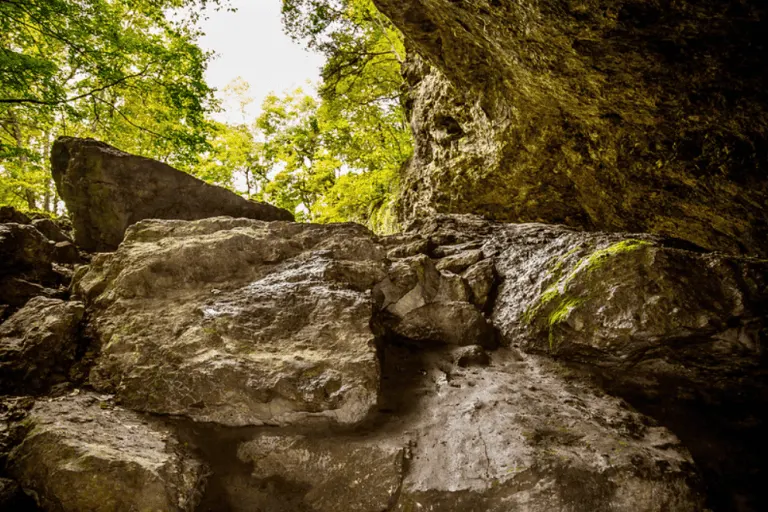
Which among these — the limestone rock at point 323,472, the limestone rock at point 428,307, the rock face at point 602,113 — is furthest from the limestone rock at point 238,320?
the rock face at point 602,113

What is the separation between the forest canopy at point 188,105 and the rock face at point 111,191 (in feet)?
4.78

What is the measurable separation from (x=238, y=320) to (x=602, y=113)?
22.8 feet

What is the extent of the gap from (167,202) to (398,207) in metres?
7.64

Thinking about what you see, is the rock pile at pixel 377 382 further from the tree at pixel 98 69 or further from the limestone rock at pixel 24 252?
the tree at pixel 98 69

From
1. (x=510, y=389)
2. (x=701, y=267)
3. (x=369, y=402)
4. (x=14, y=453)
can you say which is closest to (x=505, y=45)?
(x=701, y=267)

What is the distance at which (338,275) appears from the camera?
233 inches

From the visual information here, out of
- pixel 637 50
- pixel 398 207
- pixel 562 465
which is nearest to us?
pixel 562 465

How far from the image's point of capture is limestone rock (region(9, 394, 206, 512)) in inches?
132

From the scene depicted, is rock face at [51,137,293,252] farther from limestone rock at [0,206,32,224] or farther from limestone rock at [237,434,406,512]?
limestone rock at [237,434,406,512]

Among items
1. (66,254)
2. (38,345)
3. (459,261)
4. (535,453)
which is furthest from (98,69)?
(535,453)

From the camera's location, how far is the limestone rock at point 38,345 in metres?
4.48

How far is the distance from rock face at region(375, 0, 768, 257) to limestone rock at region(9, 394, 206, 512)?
21.3ft

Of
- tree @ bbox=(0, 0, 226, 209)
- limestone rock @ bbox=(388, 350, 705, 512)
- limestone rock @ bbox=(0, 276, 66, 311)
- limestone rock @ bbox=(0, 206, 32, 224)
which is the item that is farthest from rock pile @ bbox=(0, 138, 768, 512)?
tree @ bbox=(0, 0, 226, 209)

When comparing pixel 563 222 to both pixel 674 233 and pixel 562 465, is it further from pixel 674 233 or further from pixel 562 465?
pixel 562 465
